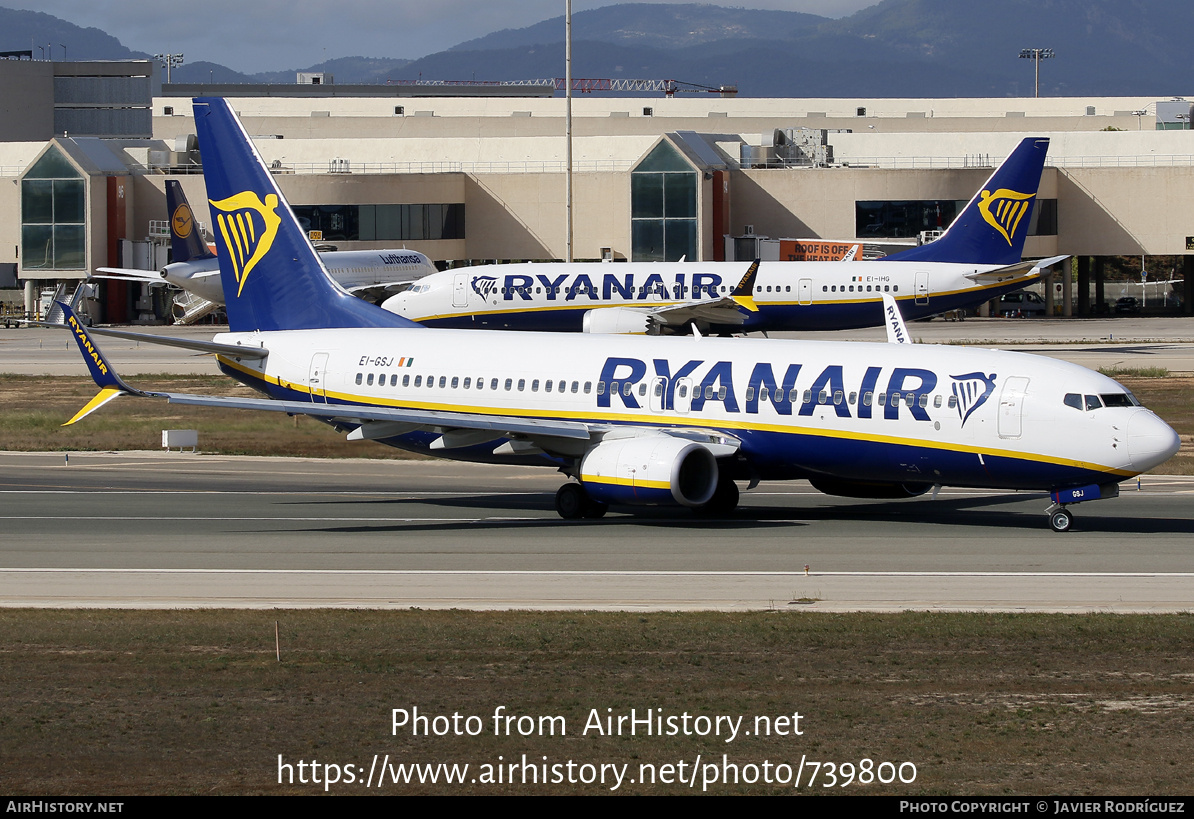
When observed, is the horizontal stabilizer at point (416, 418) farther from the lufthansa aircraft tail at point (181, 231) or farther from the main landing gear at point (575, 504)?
the lufthansa aircraft tail at point (181, 231)

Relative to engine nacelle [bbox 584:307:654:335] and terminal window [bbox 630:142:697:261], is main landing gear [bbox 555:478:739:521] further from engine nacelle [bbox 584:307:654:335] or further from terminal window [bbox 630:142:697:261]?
terminal window [bbox 630:142:697:261]

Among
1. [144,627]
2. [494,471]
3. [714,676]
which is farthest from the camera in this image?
[494,471]

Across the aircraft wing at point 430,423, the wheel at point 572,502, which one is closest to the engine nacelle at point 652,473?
the aircraft wing at point 430,423

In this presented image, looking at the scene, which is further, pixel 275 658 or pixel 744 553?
pixel 744 553

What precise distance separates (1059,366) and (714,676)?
14.8 meters

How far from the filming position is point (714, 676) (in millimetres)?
18766

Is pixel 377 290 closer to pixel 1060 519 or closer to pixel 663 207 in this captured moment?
pixel 663 207

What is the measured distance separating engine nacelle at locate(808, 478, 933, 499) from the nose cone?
219 inches

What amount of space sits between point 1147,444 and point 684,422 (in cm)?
963

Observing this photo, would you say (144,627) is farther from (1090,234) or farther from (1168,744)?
(1090,234)

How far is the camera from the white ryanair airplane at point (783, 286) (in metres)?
67.6

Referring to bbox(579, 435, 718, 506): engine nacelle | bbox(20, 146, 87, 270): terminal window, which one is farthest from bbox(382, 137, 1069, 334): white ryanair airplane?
bbox(20, 146, 87, 270): terminal window

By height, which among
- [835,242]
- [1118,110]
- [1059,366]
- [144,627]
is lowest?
[144,627]
